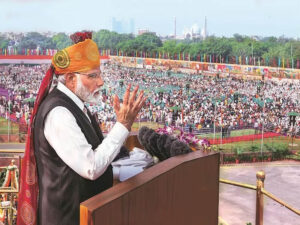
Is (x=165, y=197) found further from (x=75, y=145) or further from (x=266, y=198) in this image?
(x=266, y=198)

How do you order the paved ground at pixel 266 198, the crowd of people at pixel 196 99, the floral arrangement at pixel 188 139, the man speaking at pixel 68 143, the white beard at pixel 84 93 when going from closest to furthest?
the man speaking at pixel 68 143
the white beard at pixel 84 93
the floral arrangement at pixel 188 139
the paved ground at pixel 266 198
the crowd of people at pixel 196 99

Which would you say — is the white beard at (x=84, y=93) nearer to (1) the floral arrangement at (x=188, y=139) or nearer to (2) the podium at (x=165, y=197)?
(2) the podium at (x=165, y=197)

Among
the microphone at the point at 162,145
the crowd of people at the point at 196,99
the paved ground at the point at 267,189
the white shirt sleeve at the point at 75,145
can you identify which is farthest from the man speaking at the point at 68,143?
the crowd of people at the point at 196,99

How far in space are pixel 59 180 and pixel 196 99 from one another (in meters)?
19.7

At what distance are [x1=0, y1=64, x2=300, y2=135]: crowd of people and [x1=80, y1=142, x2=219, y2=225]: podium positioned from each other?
15637mm

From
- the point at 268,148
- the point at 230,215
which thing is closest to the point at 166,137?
the point at 230,215

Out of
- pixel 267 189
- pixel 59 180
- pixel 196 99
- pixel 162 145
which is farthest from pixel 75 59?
pixel 196 99

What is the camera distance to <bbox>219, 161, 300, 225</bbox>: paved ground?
920cm

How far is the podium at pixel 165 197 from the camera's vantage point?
806 millimetres

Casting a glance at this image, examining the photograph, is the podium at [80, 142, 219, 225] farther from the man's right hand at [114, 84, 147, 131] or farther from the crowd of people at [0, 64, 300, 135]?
the crowd of people at [0, 64, 300, 135]

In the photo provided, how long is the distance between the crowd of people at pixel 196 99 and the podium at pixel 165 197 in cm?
1564

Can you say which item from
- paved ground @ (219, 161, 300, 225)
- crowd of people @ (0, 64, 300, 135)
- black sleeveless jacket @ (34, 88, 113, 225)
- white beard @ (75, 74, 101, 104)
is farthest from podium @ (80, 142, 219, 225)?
crowd of people @ (0, 64, 300, 135)

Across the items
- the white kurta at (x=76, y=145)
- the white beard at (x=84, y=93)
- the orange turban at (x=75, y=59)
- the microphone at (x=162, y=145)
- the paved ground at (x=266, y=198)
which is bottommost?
the paved ground at (x=266, y=198)

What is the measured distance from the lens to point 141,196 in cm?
91
